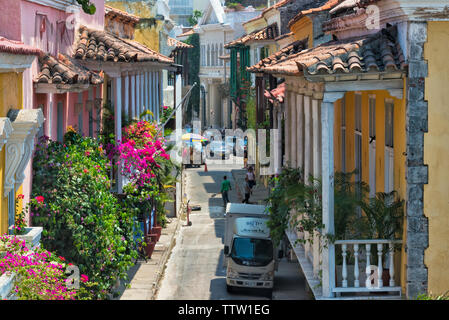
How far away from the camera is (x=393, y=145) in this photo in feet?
45.1

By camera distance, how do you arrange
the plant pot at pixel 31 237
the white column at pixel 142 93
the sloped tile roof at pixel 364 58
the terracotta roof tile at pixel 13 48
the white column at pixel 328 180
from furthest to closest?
1. the white column at pixel 142 93
2. the white column at pixel 328 180
3. the sloped tile roof at pixel 364 58
4. the plant pot at pixel 31 237
5. the terracotta roof tile at pixel 13 48

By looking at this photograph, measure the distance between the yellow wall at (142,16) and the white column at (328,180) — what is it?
27.1 meters

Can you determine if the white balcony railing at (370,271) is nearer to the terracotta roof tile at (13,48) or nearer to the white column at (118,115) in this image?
the terracotta roof tile at (13,48)

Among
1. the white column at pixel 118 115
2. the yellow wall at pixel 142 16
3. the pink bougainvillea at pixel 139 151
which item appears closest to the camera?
the white column at pixel 118 115

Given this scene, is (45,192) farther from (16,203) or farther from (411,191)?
(411,191)

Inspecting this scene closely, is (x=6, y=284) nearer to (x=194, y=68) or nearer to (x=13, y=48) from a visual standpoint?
(x=13, y=48)

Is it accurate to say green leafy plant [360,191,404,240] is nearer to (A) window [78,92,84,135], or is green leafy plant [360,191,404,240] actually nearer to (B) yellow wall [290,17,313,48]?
(A) window [78,92,84,135]

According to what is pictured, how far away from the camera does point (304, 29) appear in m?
26.5

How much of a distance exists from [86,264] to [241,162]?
42.9 m

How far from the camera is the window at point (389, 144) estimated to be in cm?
1385

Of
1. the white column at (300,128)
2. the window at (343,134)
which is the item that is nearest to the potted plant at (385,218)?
the white column at (300,128)

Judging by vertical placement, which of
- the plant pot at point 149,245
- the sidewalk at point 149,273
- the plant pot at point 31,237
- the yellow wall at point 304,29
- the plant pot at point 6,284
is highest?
the yellow wall at point 304,29

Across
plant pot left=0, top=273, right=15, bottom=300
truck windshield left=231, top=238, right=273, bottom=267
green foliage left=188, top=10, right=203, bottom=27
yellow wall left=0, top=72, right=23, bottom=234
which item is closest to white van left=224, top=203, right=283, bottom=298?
truck windshield left=231, top=238, right=273, bottom=267
